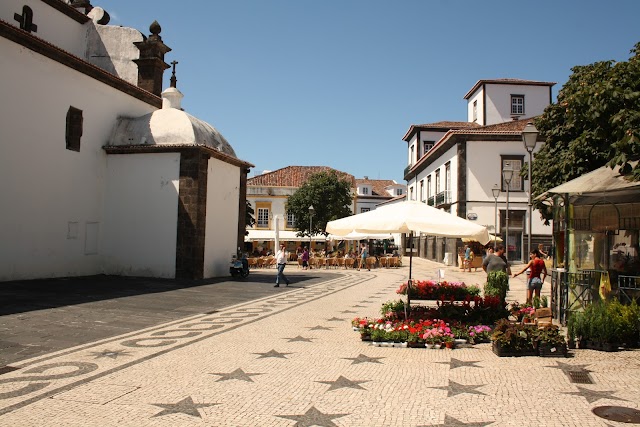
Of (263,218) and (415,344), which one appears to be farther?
(263,218)

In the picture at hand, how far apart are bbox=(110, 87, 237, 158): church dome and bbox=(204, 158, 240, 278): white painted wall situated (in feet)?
3.60

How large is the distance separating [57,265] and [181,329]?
1096 centimetres

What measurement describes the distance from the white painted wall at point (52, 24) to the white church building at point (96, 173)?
0.05 metres

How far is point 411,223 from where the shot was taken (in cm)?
932

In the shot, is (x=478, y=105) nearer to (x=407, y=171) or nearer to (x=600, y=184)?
(x=407, y=171)

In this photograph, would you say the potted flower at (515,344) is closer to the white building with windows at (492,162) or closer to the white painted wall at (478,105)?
the white building with windows at (492,162)

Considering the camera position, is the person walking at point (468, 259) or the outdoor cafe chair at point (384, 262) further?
the outdoor cafe chair at point (384, 262)

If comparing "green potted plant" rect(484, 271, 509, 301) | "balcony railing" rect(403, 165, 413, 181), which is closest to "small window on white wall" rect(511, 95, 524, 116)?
"balcony railing" rect(403, 165, 413, 181)

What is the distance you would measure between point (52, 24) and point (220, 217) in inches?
444

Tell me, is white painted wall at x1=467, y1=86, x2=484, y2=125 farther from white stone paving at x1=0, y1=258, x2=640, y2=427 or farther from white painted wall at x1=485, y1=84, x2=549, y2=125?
white stone paving at x1=0, y1=258, x2=640, y2=427

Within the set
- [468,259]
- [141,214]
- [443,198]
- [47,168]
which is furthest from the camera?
[443,198]

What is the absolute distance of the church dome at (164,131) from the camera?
67.4 feet

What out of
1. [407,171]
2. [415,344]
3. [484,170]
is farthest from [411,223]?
[407,171]

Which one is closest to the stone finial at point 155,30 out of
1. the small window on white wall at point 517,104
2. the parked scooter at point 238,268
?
the parked scooter at point 238,268
